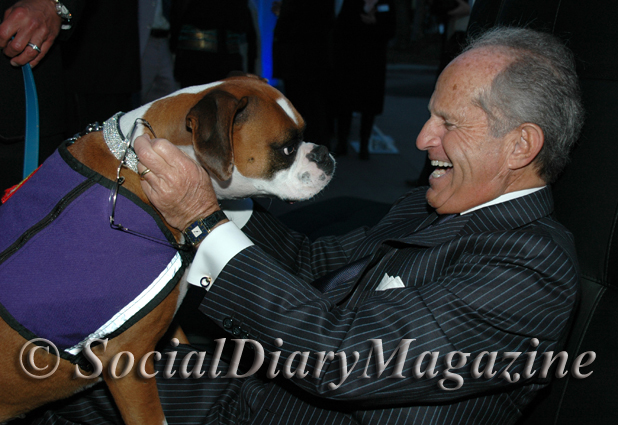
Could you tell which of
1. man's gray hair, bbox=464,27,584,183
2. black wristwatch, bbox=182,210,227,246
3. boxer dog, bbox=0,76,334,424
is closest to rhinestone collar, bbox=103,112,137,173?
boxer dog, bbox=0,76,334,424

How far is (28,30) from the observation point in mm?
1934

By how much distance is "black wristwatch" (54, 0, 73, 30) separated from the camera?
2074 mm

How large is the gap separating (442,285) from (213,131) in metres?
0.84

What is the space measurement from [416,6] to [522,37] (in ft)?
44.9

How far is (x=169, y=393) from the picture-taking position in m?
1.76

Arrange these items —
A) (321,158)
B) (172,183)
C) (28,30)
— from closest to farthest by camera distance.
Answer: (172,183)
(28,30)
(321,158)

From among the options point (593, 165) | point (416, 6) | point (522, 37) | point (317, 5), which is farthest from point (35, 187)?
point (416, 6)

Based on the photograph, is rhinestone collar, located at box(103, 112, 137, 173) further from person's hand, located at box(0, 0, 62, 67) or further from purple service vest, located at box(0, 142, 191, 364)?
person's hand, located at box(0, 0, 62, 67)

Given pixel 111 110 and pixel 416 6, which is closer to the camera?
pixel 111 110

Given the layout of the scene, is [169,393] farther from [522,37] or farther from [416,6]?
[416,6]

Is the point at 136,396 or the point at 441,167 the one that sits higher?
the point at 441,167

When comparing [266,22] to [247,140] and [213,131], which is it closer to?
[247,140]

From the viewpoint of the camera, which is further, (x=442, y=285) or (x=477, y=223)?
(x=477, y=223)

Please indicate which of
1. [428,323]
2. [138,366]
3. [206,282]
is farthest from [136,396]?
[428,323]
